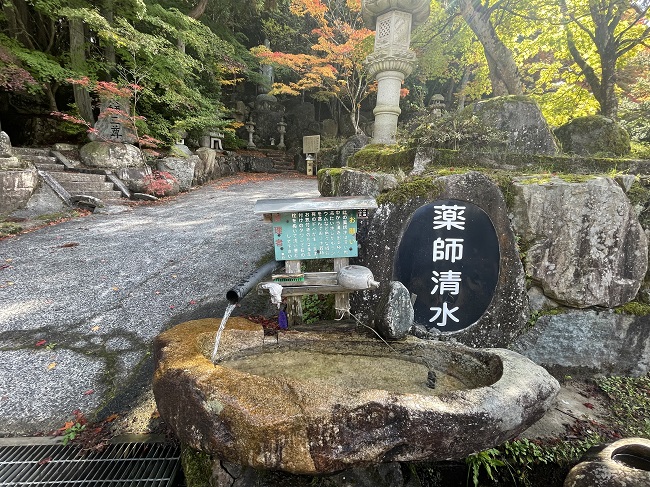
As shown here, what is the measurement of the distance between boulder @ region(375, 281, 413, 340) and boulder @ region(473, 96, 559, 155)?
2946 millimetres

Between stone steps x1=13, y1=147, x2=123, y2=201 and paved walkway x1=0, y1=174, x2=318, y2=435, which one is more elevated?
stone steps x1=13, y1=147, x2=123, y2=201

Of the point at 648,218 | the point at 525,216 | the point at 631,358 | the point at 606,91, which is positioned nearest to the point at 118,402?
the point at 525,216

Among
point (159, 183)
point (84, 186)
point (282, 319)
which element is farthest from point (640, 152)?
point (84, 186)

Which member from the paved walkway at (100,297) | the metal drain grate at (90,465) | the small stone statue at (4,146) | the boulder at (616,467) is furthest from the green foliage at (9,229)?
the boulder at (616,467)

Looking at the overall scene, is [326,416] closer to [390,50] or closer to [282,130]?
[390,50]

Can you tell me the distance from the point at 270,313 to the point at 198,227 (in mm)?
4128

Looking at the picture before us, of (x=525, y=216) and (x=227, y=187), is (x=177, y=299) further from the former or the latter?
(x=227, y=187)

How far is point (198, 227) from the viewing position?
725 centimetres

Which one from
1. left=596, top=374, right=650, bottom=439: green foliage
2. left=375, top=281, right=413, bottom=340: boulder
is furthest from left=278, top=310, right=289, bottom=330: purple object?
left=596, top=374, right=650, bottom=439: green foliage

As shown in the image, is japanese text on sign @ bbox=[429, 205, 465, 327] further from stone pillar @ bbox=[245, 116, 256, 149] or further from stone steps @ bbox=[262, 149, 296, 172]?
stone pillar @ bbox=[245, 116, 256, 149]

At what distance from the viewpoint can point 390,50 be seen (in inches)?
226

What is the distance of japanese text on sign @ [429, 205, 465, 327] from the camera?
3340mm

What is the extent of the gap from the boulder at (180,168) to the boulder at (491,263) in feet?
31.0

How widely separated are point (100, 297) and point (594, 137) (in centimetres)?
742
